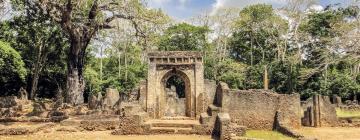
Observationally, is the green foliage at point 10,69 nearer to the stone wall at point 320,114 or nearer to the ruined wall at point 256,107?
the ruined wall at point 256,107

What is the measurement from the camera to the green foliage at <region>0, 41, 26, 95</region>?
29.6 metres

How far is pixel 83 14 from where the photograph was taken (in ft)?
92.5

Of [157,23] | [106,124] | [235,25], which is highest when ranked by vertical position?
[235,25]

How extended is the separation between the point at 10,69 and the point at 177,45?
1837 cm

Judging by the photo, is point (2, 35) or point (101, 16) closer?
point (101, 16)

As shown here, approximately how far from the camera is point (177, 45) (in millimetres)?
45312

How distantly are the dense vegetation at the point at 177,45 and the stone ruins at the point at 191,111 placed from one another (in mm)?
3706

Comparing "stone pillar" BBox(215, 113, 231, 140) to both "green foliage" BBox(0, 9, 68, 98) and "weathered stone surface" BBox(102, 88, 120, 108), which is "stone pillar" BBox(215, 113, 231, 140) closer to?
"weathered stone surface" BBox(102, 88, 120, 108)

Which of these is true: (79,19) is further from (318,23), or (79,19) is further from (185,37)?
(318,23)

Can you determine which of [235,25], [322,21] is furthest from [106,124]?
[322,21]

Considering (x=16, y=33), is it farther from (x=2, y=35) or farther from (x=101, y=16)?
(x=101, y=16)

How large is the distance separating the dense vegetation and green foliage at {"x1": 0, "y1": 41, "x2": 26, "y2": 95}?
79 mm

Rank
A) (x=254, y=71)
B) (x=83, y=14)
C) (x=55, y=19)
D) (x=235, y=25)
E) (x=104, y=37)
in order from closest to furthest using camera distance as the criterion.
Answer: (x=55, y=19) < (x=104, y=37) < (x=83, y=14) < (x=254, y=71) < (x=235, y=25)

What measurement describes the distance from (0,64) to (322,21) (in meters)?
33.0
